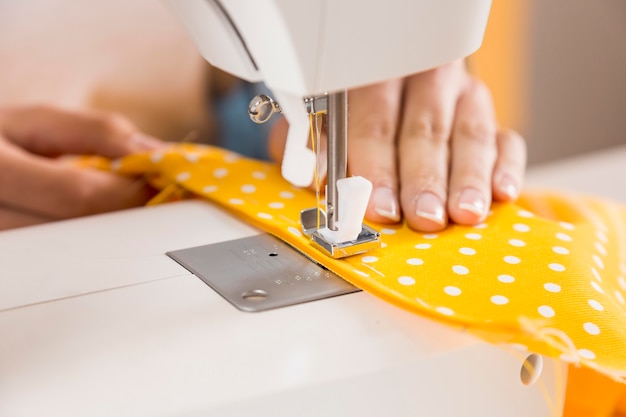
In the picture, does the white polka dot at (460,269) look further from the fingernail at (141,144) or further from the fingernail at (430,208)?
the fingernail at (141,144)

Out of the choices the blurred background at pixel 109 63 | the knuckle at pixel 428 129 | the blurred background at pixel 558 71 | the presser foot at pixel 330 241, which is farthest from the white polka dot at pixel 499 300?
the blurred background at pixel 558 71

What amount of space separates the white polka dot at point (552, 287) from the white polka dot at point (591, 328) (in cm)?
4

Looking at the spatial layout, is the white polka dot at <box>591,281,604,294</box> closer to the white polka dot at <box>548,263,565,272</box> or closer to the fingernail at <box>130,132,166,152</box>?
the white polka dot at <box>548,263,565,272</box>

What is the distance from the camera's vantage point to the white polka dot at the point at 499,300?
0.58 metres

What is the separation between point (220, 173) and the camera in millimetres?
830

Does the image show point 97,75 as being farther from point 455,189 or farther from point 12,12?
point 455,189

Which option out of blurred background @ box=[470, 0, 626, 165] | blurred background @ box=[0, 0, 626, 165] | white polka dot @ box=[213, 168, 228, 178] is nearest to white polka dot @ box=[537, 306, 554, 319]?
white polka dot @ box=[213, 168, 228, 178]

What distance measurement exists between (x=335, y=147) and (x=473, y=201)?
15 cm

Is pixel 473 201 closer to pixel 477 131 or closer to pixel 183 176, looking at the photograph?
pixel 477 131

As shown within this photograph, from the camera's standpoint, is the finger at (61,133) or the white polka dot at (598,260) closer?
the white polka dot at (598,260)

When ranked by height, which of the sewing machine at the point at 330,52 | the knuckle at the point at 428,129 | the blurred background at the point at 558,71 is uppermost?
the sewing machine at the point at 330,52

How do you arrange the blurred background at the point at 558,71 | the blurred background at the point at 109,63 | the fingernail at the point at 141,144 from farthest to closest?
the blurred background at the point at 558,71 < the blurred background at the point at 109,63 < the fingernail at the point at 141,144

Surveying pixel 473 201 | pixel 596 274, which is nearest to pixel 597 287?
pixel 596 274

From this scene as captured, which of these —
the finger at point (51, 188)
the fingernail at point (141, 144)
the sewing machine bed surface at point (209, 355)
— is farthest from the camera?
the fingernail at point (141, 144)
